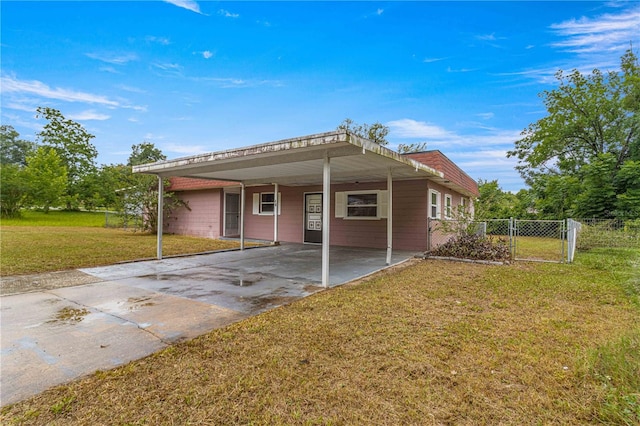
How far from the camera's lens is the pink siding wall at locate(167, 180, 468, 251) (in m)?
9.41

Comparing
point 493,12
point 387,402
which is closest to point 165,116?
point 493,12

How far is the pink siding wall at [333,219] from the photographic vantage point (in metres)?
9.41

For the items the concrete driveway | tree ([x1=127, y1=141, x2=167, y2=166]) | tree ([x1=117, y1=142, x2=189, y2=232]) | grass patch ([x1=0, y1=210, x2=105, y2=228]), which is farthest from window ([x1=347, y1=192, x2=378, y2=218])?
tree ([x1=127, y1=141, x2=167, y2=166])

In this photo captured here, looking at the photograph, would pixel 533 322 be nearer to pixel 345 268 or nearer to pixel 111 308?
pixel 345 268

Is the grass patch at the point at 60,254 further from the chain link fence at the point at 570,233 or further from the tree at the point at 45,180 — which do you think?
the tree at the point at 45,180

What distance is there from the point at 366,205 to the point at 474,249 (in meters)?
3.59

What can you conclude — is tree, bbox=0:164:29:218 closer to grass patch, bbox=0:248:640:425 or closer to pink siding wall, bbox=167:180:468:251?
pink siding wall, bbox=167:180:468:251

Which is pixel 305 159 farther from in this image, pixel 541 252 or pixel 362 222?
pixel 541 252

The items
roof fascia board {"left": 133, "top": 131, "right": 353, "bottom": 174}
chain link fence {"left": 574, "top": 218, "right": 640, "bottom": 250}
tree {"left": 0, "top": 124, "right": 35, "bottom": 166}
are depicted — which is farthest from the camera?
tree {"left": 0, "top": 124, "right": 35, "bottom": 166}

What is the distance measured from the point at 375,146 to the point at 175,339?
370 centimetres

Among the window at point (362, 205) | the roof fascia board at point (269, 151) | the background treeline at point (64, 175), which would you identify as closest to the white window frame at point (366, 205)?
the window at point (362, 205)

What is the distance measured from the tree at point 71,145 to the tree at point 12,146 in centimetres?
671

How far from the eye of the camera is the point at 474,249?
26.5 ft

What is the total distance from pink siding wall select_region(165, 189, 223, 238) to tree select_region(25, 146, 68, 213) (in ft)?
42.5
